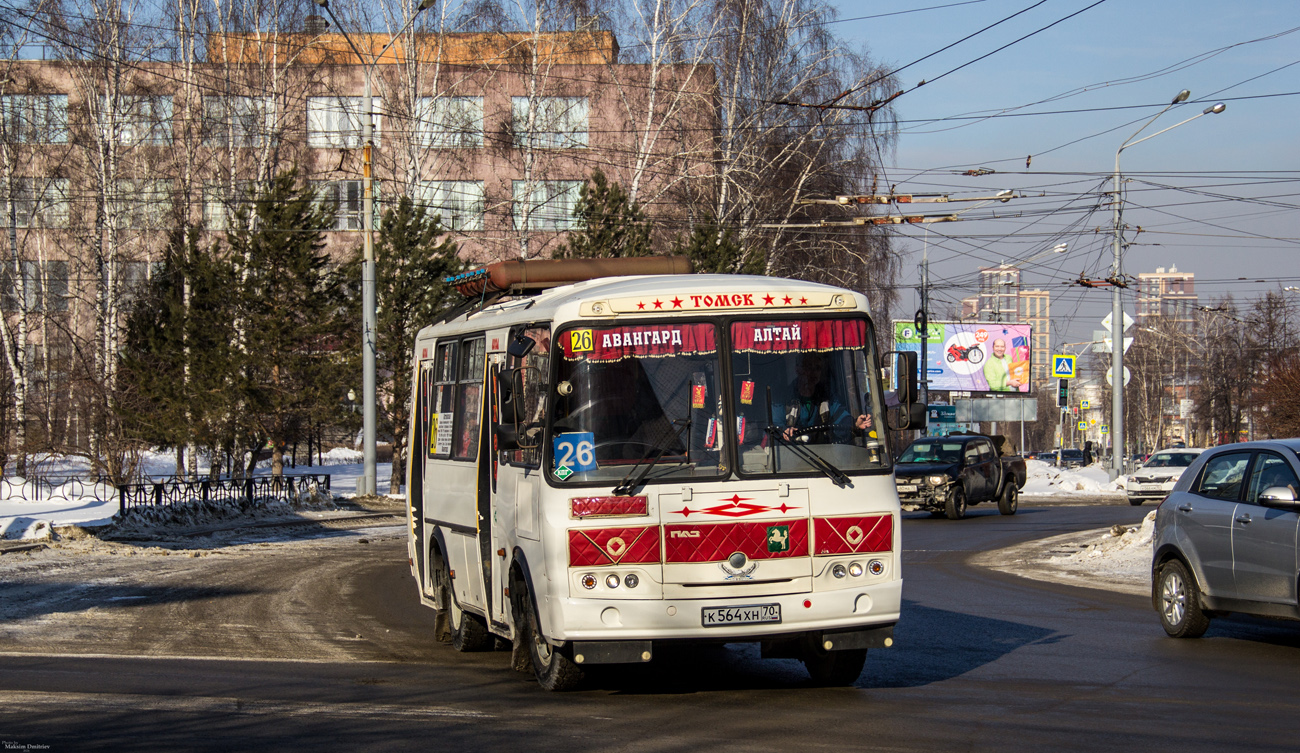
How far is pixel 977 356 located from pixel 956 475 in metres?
34.2

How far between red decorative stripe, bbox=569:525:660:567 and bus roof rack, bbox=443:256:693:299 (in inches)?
121

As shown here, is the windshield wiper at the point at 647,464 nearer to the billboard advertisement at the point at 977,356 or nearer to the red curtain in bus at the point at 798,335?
the red curtain in bus at the point at 798,335

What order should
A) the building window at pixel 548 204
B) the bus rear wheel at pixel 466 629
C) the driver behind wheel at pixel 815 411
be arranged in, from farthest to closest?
the building window at pixel 548 204 → the bus rear wheel at pixel 466 629 → the driver behind wheel at pixel 815 411

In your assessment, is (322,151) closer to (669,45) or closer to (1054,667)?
(669,45)

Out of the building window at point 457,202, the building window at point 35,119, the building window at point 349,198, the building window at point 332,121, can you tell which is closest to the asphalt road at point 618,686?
the building window at point 35,119

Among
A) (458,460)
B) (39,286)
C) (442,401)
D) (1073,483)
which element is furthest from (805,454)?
(39,286)

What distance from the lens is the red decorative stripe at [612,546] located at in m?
7.81

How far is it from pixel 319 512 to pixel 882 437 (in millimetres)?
23882

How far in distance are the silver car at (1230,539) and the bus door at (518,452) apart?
5393 mm

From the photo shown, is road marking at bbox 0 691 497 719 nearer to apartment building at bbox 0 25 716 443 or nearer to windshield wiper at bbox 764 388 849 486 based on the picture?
windshield wiper at bbox 764 388 849 486

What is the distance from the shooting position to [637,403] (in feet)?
26.7

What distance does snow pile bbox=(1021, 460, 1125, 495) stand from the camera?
147 ft

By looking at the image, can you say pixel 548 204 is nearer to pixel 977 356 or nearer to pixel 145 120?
pixel 145 120

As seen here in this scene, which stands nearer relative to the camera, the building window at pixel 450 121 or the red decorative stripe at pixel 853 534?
the red decorative stripe at pixel 853 534
